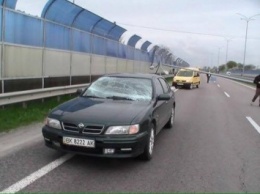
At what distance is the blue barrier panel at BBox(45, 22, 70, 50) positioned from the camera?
13.3 meters

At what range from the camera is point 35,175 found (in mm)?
5133

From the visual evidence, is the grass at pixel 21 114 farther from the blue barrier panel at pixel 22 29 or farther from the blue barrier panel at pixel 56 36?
the blue barrier panel at pixel 56 36

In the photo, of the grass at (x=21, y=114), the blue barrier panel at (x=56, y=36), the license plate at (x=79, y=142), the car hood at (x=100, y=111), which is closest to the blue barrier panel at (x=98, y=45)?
the blue barrier panel at (x=56, y=36)

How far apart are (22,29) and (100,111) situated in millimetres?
6686

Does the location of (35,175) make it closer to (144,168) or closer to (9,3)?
(144,168)

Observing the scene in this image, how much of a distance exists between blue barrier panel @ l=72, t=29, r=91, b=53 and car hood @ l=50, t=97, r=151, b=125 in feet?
32.1

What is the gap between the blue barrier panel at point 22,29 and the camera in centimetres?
1067

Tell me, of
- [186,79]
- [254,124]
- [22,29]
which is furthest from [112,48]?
[254,124]

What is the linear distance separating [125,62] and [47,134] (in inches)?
798

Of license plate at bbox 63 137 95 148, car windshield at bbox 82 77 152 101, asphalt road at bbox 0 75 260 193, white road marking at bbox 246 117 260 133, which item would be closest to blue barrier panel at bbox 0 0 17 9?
asphalt road at bbox 0 75 260 193

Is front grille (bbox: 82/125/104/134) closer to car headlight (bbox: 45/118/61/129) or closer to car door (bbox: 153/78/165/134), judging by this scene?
car headlight (bbox: 45/118/61/129)

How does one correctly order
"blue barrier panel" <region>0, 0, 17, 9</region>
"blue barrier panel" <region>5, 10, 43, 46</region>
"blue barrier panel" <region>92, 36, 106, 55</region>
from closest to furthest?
1. "blue barrier panel" <region>0, 0, 17, 9</region>
2. "blue barrier panel" <region>5, 10, 43, 46</region>
3. "blue barrier panel" <region>92, 36, 106, 55</region>

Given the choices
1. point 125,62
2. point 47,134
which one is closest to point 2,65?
point 47,134

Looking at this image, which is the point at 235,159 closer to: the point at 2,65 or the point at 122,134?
the point at 122,134
